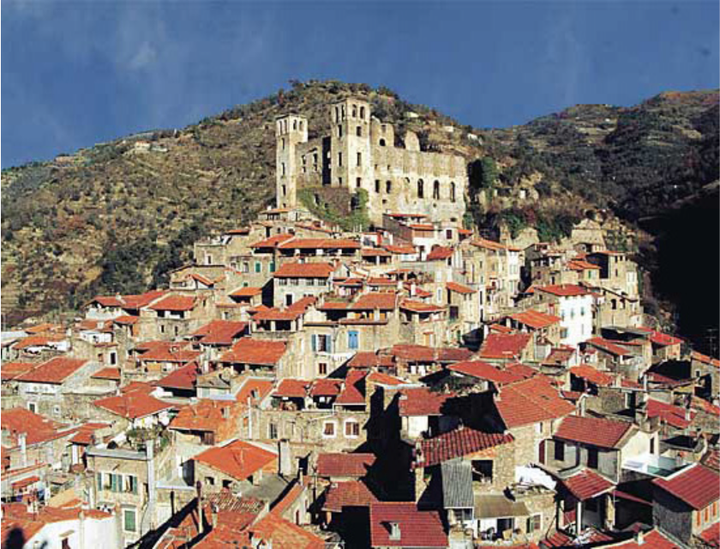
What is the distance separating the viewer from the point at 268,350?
33188 mm

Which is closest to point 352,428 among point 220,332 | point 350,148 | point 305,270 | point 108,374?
point 220,332

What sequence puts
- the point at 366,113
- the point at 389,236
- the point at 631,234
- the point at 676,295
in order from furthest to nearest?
the point at 631,234
the point at 676,295
the point at 366,113
the point at 389,236

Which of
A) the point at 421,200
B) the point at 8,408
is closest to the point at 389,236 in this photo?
the point at 421,200

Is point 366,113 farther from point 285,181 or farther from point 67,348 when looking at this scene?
point 67,348

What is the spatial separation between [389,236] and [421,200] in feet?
40.6

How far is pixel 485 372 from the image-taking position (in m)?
27.8

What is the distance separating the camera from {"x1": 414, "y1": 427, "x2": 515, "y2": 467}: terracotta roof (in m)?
21.1

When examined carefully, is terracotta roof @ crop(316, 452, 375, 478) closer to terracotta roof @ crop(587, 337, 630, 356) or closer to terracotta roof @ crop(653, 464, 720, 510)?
terracotta roof @ crop(653, 464, 720, 510)

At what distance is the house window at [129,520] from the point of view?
25.6 metres

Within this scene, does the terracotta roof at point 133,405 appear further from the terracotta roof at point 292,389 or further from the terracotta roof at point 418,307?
the terracotta roof at point 418,307

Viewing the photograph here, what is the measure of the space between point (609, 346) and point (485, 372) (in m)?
15.4

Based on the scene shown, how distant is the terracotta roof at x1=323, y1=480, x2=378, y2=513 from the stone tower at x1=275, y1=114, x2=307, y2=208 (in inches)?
1452

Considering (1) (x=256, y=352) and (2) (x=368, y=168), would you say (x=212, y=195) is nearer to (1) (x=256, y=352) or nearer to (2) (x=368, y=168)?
(2) (x=368, y=168)

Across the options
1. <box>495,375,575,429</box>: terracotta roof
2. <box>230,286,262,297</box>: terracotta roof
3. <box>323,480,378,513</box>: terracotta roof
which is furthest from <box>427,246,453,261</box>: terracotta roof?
<box>323,480,378,513</box>: terracotta roof
